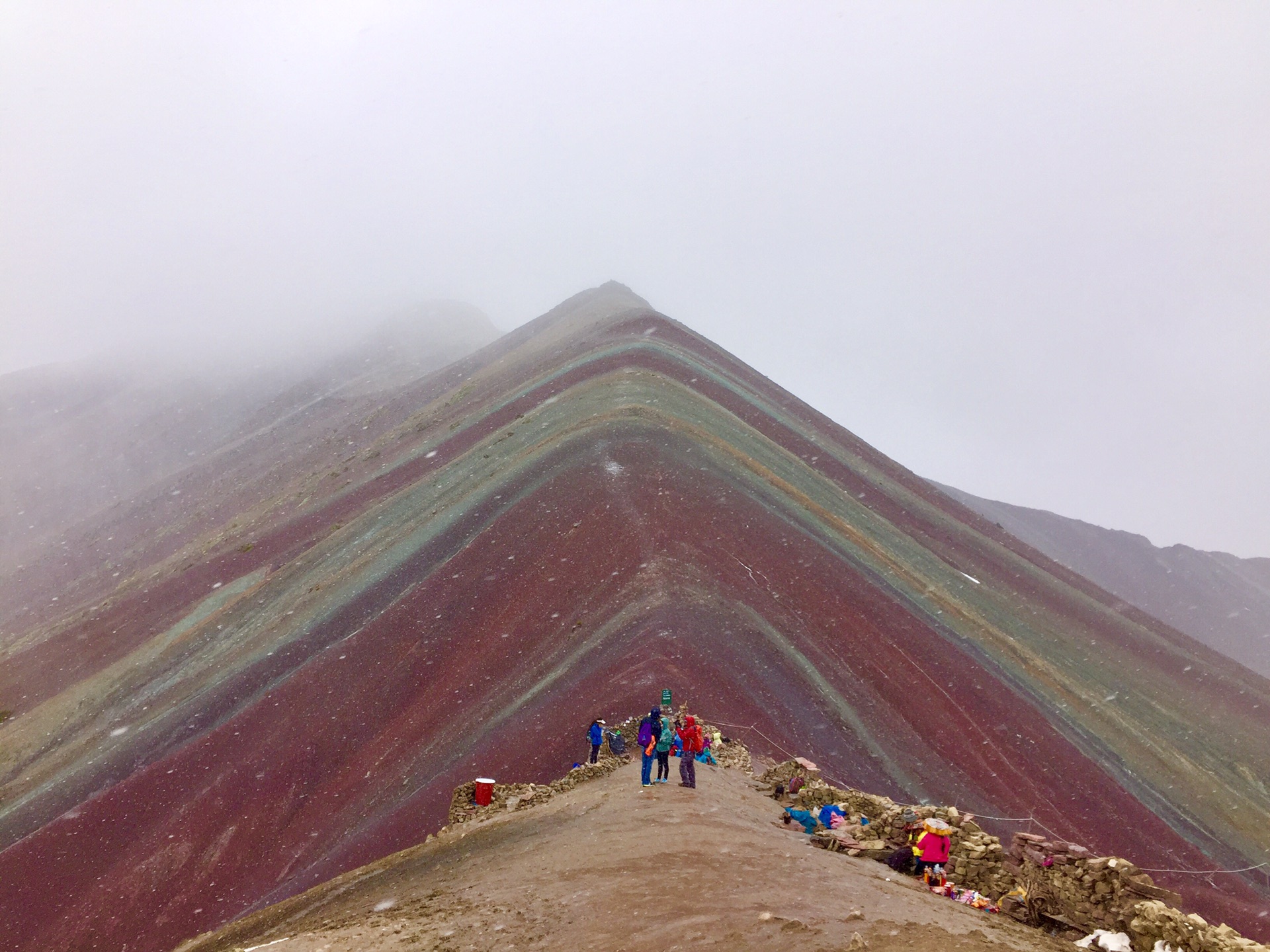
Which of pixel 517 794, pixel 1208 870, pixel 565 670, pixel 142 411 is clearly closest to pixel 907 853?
pixel 517 794

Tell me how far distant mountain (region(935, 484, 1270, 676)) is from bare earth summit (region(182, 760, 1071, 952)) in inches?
2729

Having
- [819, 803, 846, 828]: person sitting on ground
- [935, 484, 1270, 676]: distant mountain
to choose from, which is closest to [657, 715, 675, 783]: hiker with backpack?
[819, 803, 846, 828]: person sitting on ground

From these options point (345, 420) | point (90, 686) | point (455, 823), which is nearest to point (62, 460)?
point (345, 420)

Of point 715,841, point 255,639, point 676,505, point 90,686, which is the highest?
point 676,505

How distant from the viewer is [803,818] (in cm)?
1260

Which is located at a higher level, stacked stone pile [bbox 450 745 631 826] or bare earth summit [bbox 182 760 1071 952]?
bare earth summit [bbox 182 760 1071 952]

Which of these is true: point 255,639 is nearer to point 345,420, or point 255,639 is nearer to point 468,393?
point 468,393

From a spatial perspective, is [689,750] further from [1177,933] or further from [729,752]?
[1177,933]

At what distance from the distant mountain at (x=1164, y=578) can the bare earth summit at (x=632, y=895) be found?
227 feet

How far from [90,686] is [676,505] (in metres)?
23.5

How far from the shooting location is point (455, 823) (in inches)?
585

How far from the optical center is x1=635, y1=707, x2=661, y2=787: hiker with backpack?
1337 centimetres

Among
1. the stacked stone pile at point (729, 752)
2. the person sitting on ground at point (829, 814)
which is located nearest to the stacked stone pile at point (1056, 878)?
the person sitting on ground at point (829, 814)

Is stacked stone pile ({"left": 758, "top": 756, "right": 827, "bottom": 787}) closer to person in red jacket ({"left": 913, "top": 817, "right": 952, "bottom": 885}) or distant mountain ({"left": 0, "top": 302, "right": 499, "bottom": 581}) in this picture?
person in red jacket ({"left": 913, "top": 817, "right": 952, "bottom": 885})
